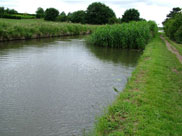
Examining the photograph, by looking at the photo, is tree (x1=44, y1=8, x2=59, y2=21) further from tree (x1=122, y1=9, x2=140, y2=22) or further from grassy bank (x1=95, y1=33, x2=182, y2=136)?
grassy bank (x1=95, y1=33, x2=182, y2=136)

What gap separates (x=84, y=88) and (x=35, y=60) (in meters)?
6.44

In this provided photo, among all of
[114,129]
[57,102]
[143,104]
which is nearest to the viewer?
[114,129]

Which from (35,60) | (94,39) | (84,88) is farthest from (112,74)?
(94,39)

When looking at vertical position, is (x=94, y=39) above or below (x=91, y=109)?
above

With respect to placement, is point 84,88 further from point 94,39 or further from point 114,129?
point 94,39

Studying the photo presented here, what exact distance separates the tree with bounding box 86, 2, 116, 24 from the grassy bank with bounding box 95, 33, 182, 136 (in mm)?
68402

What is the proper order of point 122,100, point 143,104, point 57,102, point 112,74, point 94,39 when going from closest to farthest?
1. point 143,104
2. point 122,100
3. point 57,102
4. point 112,74
5. point 94,39

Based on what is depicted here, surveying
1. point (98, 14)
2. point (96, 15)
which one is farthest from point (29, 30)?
point (98, 14)

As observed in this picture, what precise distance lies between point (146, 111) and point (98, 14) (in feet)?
237

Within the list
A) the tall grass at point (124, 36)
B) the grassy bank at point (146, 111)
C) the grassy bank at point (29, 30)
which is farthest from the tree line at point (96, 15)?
the grassy bank at point (146, 111)

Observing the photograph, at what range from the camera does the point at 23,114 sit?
6.40 m

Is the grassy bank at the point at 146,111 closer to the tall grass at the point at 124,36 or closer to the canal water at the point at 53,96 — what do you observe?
the canal water at the point at 53,96

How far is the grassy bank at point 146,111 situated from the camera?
4.71 meters

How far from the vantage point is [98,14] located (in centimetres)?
7494
